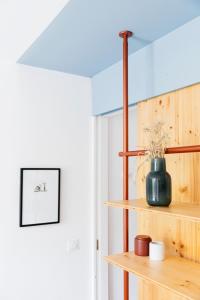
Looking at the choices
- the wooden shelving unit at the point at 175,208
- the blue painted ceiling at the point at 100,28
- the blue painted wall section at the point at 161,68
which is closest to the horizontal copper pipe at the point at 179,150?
the wooden shelving unit at the point at 175,208

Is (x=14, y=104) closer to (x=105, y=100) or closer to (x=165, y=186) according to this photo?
(x=105, y=100)

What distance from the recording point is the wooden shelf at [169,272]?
1.06 m

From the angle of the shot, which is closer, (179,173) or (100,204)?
(179,173)

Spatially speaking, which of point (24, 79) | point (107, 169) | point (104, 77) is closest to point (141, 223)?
point (107, 169)

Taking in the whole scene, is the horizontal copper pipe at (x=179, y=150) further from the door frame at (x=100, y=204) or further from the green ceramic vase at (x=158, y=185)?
the door frame at (x=100, y=204)

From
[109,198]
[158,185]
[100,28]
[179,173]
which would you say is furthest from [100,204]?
[100,28]

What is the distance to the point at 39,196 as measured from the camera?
6.34 ft

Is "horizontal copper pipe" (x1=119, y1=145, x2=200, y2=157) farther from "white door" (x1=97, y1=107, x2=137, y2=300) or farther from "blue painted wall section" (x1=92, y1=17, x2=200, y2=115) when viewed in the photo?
"white door" (x1=97, y1=107, x2=137, y2=300)

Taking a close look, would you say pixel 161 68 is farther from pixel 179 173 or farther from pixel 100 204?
pixel 100 204

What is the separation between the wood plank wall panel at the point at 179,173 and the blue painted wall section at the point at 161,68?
6cm

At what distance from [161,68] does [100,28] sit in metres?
0.37

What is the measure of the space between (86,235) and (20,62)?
4.17 ft

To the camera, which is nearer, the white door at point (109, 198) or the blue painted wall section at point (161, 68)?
the blue painted wall section at point (161, 68)

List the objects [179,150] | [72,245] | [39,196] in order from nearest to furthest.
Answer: [179,150], [39,196], [72,245]
